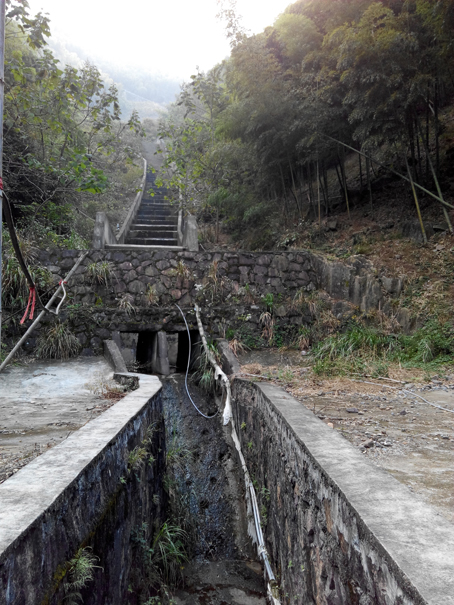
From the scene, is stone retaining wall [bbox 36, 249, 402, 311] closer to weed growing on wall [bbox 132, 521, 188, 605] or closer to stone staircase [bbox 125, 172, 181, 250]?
stone staircase [bbox 125, 172, 181, 250]

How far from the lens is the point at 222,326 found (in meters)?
7.64

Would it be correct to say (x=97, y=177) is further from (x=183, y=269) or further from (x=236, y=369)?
(x=236, y=369)

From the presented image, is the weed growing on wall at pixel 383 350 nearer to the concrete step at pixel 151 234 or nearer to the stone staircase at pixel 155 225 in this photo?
the stone staircase at pixel 155 225

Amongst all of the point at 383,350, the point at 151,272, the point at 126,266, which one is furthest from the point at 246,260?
the point at 383,350

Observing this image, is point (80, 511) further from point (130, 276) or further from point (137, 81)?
point (137, 81)

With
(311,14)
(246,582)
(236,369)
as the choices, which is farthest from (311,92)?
(246,582)

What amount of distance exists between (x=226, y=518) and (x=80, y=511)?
110 inches

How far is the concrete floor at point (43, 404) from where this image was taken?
8.82 ft

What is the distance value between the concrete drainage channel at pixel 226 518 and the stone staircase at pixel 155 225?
5481 millimetres

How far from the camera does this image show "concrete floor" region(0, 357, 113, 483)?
106 inches

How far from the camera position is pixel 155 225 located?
1090 centimetres

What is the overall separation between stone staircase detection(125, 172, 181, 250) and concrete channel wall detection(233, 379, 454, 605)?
20.3ft

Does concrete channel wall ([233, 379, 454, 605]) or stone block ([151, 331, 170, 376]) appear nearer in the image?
concrete channel wall ([233, 379, 454, 605])

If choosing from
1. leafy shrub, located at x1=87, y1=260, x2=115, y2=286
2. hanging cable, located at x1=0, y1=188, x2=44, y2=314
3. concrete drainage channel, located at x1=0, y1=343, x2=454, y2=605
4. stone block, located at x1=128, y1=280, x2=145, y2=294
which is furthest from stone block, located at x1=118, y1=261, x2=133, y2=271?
hanging cable, located at x1=0, y1=188, x2=44, y2=314
